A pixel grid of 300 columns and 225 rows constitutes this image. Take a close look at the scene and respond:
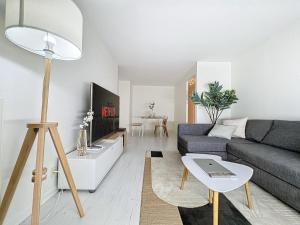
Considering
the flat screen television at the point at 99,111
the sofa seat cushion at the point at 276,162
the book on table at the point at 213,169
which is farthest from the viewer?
the flat screen television at the point at 99,111

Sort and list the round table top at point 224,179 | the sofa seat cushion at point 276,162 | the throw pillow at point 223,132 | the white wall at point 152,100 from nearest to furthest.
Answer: the round table top at point 224,179
the sofa seat cushion at point 276,162
the throw pillow at point 223,132
the white wall at point 152,100

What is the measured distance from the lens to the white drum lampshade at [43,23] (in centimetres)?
75

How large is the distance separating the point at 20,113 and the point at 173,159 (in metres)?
2.47

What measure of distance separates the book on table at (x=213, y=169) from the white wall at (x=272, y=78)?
1.81m

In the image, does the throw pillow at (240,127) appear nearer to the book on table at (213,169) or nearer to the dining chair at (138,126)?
the book on table at (213,169)

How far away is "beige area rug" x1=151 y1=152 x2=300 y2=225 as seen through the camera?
131 cm

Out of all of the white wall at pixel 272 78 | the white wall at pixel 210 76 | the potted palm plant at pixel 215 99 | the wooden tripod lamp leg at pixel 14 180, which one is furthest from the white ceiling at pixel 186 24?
the wooden tripod lamp leg at pixel 14 180

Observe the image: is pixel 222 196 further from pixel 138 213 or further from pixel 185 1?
pixel 185 1

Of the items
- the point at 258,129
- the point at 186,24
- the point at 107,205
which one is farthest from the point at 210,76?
the point at 107,205

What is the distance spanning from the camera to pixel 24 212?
1.26 m

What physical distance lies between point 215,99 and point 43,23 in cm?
361

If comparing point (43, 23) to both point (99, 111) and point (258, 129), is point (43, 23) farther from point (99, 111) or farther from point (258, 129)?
point (258, 129)

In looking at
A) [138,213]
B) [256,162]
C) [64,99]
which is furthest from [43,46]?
[256,162]

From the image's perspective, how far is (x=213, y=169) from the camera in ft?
4.45
